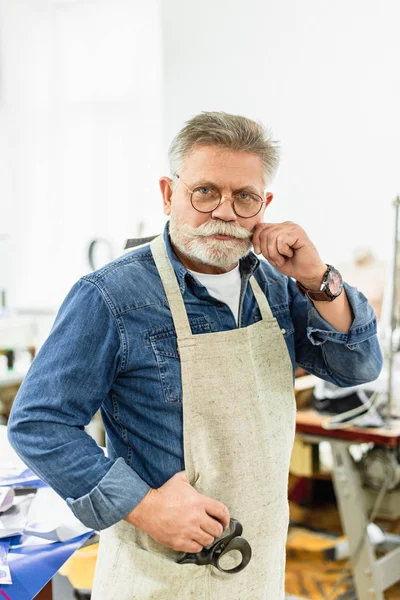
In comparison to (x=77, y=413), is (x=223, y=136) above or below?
above

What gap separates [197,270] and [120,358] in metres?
0.26

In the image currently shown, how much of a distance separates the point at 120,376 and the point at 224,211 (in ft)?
1.14

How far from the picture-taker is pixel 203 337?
124cm

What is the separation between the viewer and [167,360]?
1210 millimetres

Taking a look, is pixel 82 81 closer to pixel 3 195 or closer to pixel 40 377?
pixel 3 195

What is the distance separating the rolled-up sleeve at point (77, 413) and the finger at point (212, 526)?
111mm

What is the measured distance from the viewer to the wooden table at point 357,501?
2570 millimetres

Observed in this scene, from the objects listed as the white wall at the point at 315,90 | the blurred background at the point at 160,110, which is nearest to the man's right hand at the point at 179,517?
the blurred background at the point at 160,110

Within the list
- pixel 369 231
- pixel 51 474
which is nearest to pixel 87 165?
pixel 369 231

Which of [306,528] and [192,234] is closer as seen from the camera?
[192,234]

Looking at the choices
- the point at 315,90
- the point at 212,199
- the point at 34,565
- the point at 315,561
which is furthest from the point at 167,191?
the point at 315,90

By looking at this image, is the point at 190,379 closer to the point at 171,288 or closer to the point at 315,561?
the point at 171,288

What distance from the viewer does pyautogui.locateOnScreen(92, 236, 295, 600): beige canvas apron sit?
47.9 inches

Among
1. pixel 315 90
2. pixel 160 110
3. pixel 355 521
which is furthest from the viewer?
pixel 160 110
